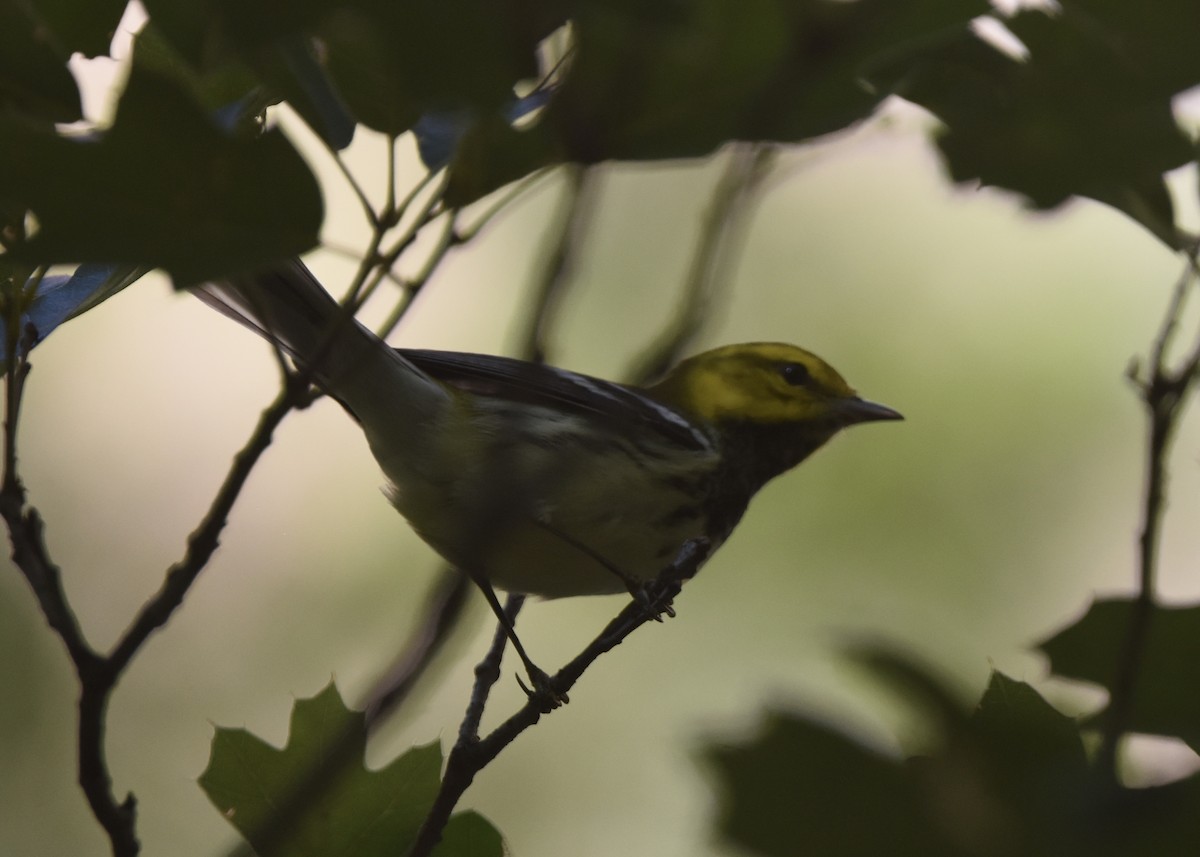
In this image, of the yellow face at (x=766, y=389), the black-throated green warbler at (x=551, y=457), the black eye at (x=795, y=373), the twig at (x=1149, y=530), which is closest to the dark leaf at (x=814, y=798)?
the twig at (x=1149, y=530)

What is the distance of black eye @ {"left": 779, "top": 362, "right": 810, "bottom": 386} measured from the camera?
12.1 feet

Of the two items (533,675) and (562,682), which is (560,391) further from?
(562,682)

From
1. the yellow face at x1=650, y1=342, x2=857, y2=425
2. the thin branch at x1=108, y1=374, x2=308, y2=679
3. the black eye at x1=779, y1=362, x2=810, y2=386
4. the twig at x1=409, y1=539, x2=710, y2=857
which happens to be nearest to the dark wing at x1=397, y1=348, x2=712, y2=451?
the yellow face at x1=650, y1=342, x2=857, y2=425

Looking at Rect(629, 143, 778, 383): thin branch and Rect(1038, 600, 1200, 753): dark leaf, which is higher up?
Rect(629, 143, 778, 383): thin branch

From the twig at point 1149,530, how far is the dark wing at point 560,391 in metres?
1.80

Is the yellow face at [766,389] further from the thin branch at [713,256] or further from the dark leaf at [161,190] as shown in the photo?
the dark leaf at [161,190]

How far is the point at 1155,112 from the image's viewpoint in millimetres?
1277

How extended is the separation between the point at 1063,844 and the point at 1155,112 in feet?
2.66

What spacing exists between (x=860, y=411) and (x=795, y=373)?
204 millimetres

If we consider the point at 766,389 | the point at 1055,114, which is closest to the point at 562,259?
the point at 1055,114

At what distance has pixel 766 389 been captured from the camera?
12.0ft

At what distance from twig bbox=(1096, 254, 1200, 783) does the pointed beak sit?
215 centimetres

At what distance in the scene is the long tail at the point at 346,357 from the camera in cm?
218

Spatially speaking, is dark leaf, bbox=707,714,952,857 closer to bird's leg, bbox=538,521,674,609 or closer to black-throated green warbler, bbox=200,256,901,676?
black-throated green warbler, bbox=200,256,901,676
